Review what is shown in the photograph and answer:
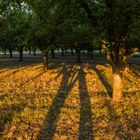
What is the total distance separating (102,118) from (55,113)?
2199 mm

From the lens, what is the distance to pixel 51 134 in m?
10.7

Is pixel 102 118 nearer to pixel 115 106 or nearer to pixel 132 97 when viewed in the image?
pixel 115 106

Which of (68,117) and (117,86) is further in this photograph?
(117,86)

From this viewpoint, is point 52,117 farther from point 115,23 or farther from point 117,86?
point 115,23

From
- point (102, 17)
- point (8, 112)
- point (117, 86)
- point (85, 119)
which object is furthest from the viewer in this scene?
point (117, 86)

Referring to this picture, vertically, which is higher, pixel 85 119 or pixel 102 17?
pixel 102 17

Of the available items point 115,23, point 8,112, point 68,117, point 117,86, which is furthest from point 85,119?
point 115,23

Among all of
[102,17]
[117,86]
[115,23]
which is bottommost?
[117,86]

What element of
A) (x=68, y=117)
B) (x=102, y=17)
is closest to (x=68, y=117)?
(x=68, y=117)

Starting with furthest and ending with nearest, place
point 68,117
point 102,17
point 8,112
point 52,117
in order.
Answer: point 102,17 → point 8,112 → point 52,117 → point 68,117

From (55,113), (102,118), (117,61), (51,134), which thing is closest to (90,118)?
(102,118)

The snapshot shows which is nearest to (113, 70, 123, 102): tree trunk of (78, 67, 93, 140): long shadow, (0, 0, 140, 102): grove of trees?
(0, 0, 140, 102): grove of trees

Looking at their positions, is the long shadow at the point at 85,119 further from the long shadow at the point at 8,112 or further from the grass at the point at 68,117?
the long shadow at the point at 8,112

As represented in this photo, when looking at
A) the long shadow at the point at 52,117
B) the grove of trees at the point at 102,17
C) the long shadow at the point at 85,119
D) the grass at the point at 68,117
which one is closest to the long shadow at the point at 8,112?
the grass at the point at 68,117
